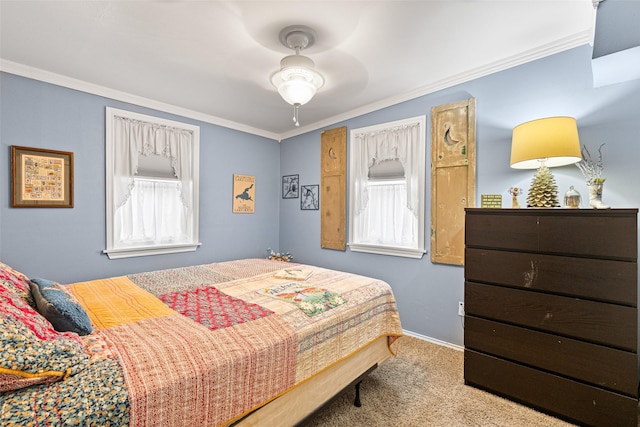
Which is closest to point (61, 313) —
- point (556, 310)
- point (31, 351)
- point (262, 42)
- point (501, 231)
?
point (31, 351)

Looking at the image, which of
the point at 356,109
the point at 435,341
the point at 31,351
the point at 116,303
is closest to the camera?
the point at 31,351

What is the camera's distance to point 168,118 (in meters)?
3.43

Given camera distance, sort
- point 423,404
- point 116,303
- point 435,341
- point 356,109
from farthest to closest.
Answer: point 356,109 → point 435,341 → point 423,404 → point 116,303

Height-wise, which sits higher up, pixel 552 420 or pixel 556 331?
pixel 556 331

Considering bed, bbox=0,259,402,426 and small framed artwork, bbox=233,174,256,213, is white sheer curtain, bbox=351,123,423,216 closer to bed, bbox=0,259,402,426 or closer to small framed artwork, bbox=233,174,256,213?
bed, bbox=0,259,402,426

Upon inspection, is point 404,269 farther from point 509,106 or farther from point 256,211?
point 256,211

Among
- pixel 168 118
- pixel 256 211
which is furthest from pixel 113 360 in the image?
pixel 256 211

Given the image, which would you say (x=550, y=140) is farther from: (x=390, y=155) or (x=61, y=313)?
(x=61, y=313)

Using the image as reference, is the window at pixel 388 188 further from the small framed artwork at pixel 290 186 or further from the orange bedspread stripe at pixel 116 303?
the orange bedspread stripe at pixel 116 303

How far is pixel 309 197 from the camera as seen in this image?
13.8ft

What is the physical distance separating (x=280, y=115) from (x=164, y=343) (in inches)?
125

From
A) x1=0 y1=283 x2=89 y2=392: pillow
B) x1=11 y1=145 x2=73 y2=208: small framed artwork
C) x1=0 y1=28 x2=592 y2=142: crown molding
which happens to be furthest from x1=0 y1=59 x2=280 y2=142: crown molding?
x1=0 y1=283 x2=89 y2=392: pillow

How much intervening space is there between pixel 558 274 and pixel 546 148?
2.71 ft

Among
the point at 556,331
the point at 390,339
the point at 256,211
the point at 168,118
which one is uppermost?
the point at 168,118
